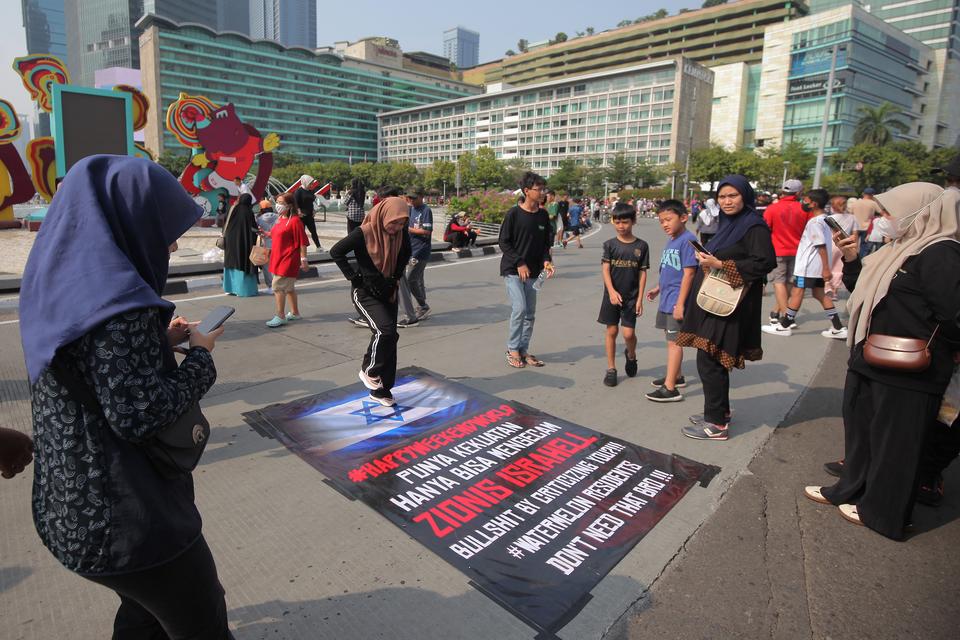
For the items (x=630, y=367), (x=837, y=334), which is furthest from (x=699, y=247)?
(x=837, y=334)

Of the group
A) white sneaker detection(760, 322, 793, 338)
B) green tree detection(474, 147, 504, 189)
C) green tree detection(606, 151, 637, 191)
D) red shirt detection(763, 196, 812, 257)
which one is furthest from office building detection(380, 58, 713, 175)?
white sneaker detection(760, 322, 793, 338)

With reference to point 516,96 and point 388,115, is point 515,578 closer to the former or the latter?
point 516,96

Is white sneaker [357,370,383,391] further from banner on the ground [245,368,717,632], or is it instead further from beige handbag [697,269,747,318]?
beige handbag [697,269,747,318]

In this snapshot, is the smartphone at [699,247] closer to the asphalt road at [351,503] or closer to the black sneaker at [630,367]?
the asphalt road at [351,503]

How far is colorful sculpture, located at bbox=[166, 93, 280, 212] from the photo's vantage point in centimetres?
1909

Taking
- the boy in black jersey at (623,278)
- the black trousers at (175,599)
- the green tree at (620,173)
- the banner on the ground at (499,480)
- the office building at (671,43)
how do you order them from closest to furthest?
the black trousers at (175,599), the banner on the ground at (499,480), the boy in black jersey at (623,278), the green tree at (620,173), the office building at (671,43)

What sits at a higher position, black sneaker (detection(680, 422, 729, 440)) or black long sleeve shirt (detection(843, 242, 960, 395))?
black long sleeve shirt (detection(843, 242, 960, 395))

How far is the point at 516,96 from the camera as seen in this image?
108375 mm

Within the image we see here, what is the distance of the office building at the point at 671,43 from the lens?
93688 mm

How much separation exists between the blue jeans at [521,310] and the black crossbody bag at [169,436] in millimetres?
4287

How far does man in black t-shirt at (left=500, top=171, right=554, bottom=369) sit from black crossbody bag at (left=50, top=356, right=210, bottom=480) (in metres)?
4.25

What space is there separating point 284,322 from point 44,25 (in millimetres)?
247789

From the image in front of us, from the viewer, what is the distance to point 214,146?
64.8 feet

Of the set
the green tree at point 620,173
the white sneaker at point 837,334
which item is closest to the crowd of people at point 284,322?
the white sneaker at point 837,334
